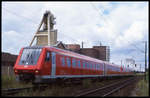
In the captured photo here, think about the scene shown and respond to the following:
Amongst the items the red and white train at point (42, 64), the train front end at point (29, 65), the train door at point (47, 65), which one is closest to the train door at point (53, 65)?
the red and white train at point (42, 64)

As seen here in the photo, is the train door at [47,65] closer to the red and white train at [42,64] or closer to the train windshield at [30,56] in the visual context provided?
the red and white train at [42,64]

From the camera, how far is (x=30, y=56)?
14469 mm

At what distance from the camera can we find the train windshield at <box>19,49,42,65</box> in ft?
46.5

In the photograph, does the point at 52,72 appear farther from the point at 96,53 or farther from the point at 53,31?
the point at 96,53

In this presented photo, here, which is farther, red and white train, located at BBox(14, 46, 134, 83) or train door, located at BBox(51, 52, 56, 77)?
train door, located at BBox(51, 52, 56, 77)

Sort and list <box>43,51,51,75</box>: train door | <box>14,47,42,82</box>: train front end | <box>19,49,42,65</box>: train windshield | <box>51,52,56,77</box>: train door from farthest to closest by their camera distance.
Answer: <box>51,52,56,77</box>: train door → <box>19,49,42,65</box>: train windshield → <box>43,51,51,75</box>: train door → <box>14,47,42,82</box>: train front end

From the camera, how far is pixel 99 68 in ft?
93.8

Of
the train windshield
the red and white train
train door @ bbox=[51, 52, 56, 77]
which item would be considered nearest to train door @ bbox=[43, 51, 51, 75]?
the red and white train

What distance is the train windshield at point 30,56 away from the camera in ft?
46.5

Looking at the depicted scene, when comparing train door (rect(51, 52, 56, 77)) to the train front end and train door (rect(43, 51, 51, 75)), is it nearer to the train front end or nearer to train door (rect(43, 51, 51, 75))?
train door (rect(43, 51, 51, 75))

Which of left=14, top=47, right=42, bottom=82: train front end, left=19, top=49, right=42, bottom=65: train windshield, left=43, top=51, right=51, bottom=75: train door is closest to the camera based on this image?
left=14, top=47, right=42, bottom=82: train front end

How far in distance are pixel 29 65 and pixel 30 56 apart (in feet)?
2.33

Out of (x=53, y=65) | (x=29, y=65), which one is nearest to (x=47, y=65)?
(x=53, y=65)

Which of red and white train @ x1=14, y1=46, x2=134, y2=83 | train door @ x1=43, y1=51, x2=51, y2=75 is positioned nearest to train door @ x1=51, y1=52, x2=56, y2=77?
red and white train @ x1=14, y1=46, x2=134, y2=83
